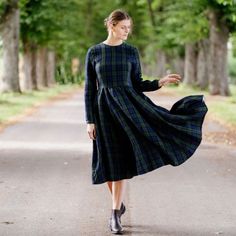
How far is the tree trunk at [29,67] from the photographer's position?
40.7 meters

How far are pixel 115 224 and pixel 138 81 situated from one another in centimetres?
120

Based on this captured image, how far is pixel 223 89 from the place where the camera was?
33.9m

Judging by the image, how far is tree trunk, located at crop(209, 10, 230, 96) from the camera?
3300 centimetres

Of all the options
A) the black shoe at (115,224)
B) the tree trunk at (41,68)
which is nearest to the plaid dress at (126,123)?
the black shoe at (115,224)

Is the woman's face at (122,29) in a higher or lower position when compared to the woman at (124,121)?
higher

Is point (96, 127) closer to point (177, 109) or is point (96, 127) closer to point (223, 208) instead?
point (177, 109)

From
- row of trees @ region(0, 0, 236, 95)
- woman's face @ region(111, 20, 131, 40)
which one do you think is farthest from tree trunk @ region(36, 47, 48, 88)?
woman's face @ region(111, 20, 131, 40)

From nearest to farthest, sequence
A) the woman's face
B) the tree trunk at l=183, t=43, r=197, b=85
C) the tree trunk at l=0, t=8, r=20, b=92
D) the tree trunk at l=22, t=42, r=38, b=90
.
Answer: the woman's face
the tree trunk at l=0, t=8, r=20, b=92
the tree trunk at l=22, t=42, r=38, b=90
the tree trunk at l=183, t=43, r=197, b=85

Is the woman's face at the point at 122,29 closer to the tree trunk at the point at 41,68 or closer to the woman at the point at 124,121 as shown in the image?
the woman at the point at 124,121

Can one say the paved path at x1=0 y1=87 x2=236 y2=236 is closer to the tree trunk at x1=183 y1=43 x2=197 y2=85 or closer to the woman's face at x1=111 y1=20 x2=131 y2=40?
the woman's face at x1=111 y1=20 x2=131 y2=40

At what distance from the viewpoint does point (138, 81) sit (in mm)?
6445

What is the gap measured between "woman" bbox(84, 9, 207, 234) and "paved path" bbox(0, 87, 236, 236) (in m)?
0.52

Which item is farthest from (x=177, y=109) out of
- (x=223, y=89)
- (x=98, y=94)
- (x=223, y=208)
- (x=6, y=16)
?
(x=223, y=89)

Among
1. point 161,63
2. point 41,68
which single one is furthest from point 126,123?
point 161,63
